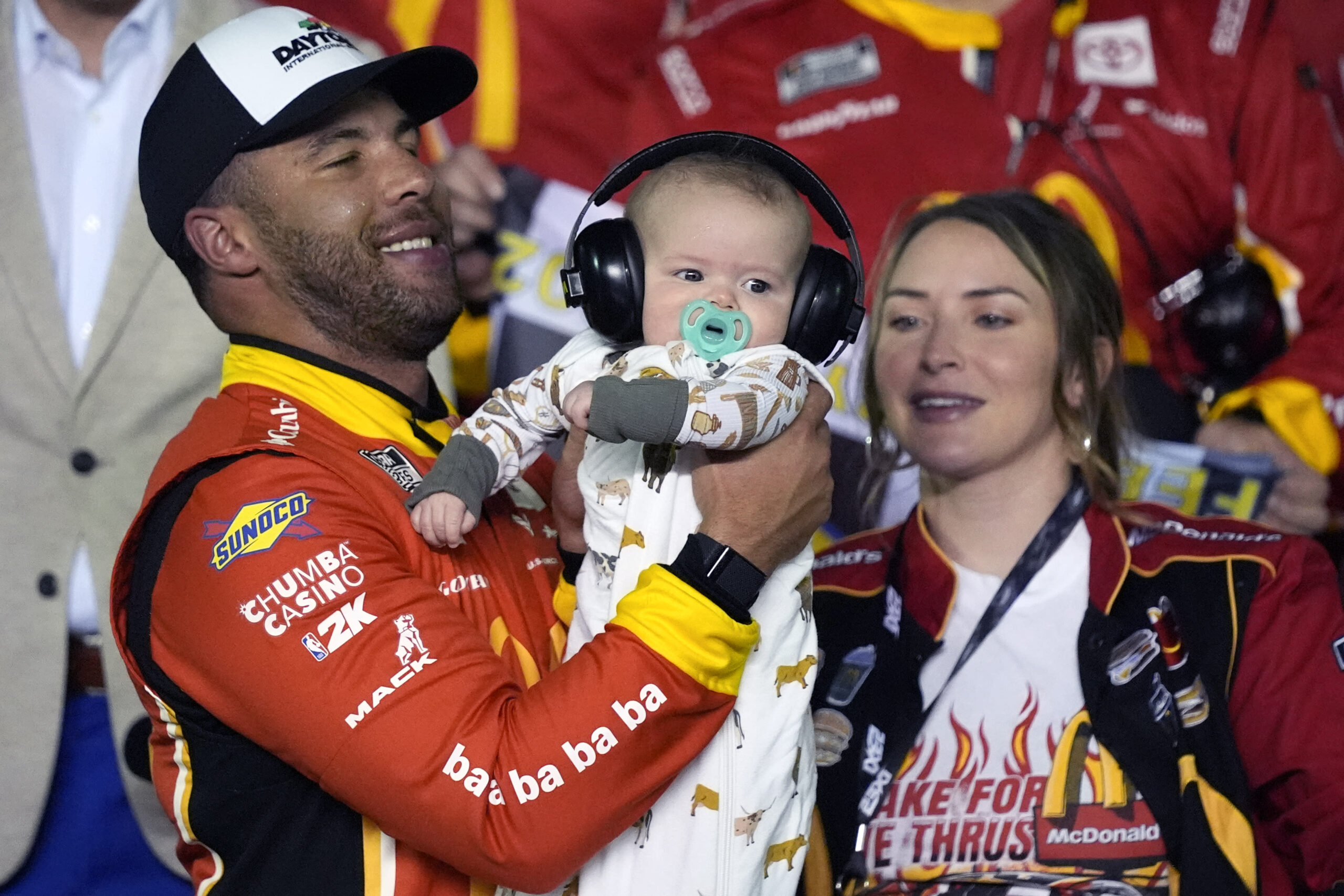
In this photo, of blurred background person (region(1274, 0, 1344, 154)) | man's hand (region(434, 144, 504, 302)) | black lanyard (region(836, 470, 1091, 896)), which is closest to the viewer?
black lanyard (region(836, 470, 1091, 896))

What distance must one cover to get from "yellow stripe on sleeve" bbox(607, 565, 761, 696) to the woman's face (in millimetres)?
783

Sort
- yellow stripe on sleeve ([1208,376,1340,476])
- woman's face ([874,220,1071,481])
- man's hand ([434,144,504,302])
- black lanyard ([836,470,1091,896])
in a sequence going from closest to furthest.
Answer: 1. black lanyard ([836,470,1091,896])
2. woman's face ([874,220,1071,481])
3. man's hand ([434,144,504,302])
4. yellow stripe on sleeve ([1208,376,1340,476])

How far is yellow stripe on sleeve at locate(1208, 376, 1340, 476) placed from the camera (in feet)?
8.91

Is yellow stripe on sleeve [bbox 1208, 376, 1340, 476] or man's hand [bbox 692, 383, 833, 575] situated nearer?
man's hand [bbox 692, 383, 833, 575]

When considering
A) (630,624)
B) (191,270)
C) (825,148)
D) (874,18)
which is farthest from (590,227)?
(874,18)

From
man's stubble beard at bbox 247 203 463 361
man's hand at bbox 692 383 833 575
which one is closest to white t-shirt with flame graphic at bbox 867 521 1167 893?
man's hand at bbox 692 383 833 575

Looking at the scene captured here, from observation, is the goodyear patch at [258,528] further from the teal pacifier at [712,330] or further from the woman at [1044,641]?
the woman at [1044,641]

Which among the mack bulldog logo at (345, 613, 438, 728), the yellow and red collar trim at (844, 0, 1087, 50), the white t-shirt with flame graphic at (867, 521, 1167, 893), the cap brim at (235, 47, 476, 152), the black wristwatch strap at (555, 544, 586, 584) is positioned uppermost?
the cap brim at (235, 47, 476, 152)

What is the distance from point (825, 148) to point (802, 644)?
169 centimetres

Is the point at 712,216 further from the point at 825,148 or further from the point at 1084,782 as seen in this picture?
Result: the point at 825,148

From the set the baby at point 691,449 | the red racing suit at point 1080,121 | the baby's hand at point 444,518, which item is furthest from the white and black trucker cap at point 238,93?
the red racing suit at point 1080,121

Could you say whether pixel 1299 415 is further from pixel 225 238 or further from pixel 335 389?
pixel 225 238

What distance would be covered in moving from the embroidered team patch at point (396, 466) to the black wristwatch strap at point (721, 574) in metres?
0.36

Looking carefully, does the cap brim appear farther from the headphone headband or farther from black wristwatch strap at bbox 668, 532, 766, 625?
black wristwatch strap at bbox 668, 532, 766, 625
